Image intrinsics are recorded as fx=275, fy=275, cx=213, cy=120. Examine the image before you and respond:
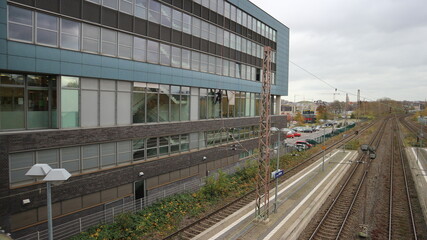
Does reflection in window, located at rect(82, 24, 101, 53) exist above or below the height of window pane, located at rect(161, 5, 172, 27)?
below

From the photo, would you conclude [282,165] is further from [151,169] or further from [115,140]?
[115,140]

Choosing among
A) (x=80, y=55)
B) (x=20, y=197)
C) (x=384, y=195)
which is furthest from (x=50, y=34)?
(x=384, y=195)

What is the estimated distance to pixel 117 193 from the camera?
17922 millimetres

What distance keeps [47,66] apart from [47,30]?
1.88 meters

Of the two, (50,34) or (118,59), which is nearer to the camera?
(50,34)

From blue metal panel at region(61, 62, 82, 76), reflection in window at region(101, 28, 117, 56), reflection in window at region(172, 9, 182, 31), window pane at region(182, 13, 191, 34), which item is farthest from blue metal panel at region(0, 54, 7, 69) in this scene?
window pane at region(182, 13, 191, 34)

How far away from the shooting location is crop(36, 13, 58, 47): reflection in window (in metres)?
13.8

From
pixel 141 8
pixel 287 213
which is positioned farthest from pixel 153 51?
pixel 287 213

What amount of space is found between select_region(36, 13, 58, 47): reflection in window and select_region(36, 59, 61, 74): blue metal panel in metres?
0.97

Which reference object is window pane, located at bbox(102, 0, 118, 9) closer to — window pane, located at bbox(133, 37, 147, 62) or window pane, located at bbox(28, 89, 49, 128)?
window pane, located at bbox(133, 37, 147, 62)

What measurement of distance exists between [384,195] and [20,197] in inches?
1009

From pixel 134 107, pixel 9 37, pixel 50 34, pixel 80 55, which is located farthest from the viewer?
pixel 134 107

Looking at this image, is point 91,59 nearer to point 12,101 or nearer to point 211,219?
point 12,101

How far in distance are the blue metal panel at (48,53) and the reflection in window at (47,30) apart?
1.15 feet
